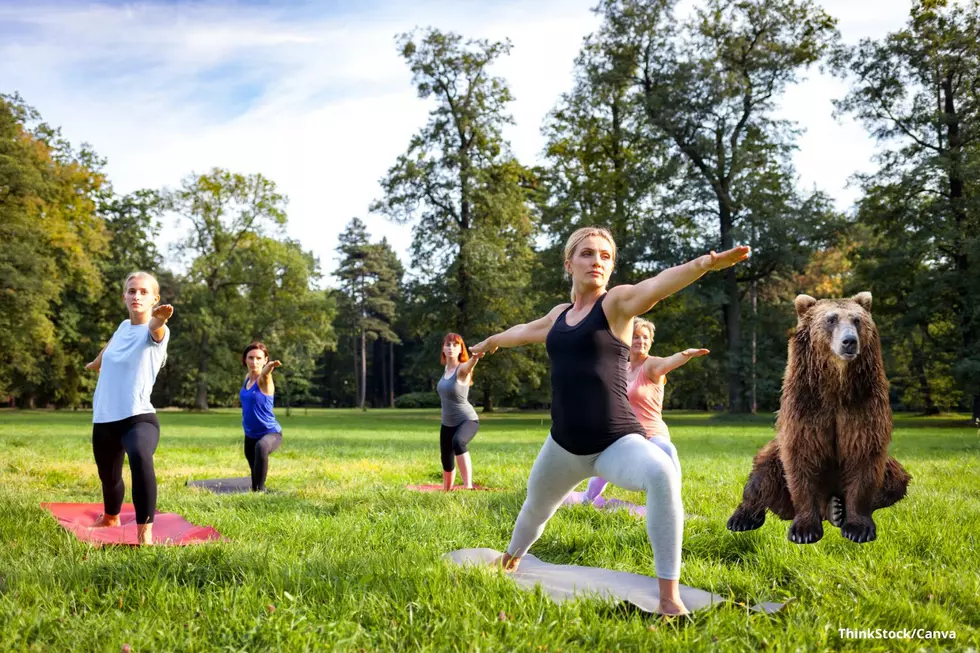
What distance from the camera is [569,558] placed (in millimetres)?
5348

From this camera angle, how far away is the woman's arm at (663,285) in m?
3.50

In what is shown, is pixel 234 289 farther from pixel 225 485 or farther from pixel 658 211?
pixel 225 485

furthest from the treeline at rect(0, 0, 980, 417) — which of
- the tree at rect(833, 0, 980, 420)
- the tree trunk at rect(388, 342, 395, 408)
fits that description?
the tree trunk at rect(388, 342, 395, 408)

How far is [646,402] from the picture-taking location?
7070 mm

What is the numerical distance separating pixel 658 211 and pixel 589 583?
3012 centimetres

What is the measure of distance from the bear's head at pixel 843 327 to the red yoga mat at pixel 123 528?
450cm

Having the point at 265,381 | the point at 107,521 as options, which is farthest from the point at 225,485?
the point at 107,521

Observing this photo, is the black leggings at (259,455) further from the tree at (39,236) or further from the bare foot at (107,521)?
the tree at (39,236)

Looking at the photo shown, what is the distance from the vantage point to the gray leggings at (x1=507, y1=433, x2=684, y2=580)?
3.71 meters

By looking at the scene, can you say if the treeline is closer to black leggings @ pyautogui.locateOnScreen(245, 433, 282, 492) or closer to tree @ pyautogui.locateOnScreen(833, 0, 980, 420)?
tree @ pyautogui.locateOnScreen(833, 0, 980, 420)

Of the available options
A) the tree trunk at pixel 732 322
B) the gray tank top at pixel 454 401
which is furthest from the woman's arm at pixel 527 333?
the tree trunk at pixel 732 322

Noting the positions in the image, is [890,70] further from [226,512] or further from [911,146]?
[226,512]

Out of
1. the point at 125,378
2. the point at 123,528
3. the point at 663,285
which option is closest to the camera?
the point at 663,285

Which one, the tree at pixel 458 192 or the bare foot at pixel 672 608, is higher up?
the tree at pixel 458 192
